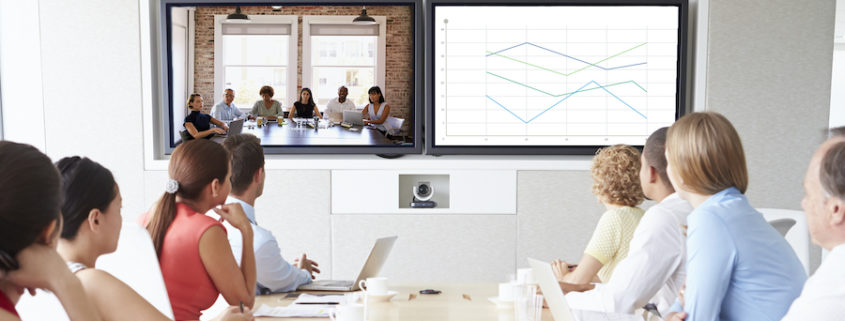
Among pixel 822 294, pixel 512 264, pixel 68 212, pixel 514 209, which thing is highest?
pixel 68 212

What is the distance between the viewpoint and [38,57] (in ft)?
15.1

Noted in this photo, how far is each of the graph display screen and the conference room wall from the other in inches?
8.2

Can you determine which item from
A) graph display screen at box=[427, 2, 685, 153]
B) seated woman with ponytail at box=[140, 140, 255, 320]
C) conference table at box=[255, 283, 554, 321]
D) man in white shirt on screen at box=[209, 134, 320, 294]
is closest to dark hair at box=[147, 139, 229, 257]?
seated woman with ponytail at box=[140, 140, 255, 320]

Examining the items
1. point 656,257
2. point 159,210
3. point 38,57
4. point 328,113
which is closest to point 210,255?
point 159,210

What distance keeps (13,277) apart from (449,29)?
365 cm

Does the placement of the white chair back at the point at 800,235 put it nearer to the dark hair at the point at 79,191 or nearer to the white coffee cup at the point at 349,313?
the white coffee cup at the point at 349,313

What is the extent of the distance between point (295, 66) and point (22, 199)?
137 inches

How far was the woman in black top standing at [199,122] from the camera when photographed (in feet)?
15.2

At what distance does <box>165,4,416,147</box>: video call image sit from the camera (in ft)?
15.0

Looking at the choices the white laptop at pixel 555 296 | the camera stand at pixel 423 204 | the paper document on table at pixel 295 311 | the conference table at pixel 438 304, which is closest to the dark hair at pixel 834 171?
the white laptop at pixel 555 296

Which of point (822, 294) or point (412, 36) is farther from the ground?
point (412, 36)

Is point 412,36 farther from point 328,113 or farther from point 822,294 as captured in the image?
point 822,294

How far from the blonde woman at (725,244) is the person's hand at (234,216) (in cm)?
127

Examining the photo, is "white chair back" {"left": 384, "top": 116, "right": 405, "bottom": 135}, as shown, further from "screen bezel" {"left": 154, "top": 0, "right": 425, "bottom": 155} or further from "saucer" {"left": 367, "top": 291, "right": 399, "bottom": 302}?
"saucer" {"left": 367, "top": 291, "right": 399, "bottom": 302}
